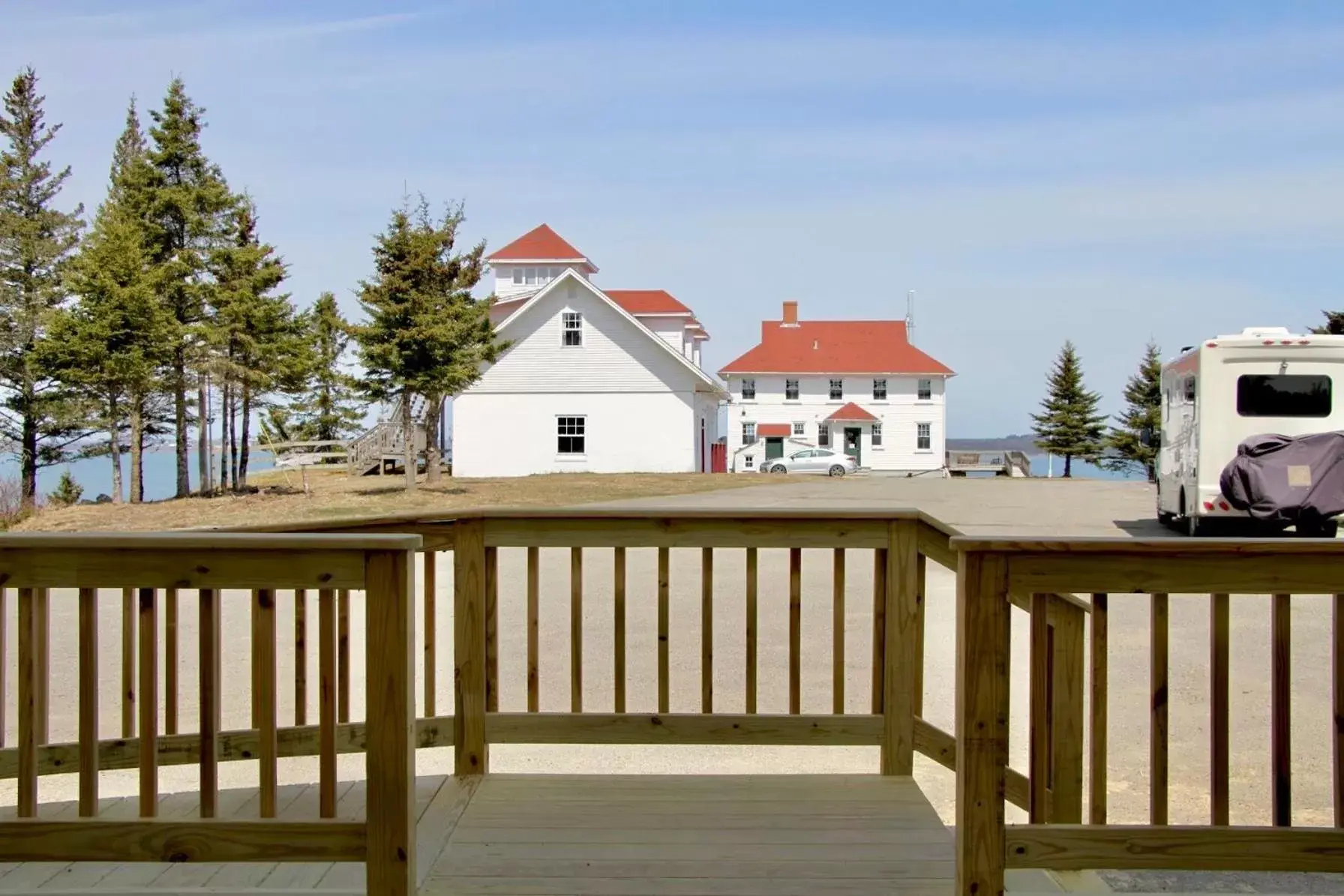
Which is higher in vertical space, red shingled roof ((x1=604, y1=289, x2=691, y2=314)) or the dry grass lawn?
red shingled roof ((x1=604, y1=289, x2=691, y2=314))

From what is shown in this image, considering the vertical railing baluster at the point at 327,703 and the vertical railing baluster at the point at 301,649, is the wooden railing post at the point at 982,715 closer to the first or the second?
the vertical railing baluster at the point at 327,703

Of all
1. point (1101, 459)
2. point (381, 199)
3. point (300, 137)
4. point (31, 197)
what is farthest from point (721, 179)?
point (1101, 459)

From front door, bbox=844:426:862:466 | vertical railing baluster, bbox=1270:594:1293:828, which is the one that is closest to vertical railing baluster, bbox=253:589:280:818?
vertical railing baluster, bbox=1270:594:1293:828

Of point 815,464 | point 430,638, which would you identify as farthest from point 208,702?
point 815,464

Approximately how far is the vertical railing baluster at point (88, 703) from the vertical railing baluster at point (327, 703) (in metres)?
0.62

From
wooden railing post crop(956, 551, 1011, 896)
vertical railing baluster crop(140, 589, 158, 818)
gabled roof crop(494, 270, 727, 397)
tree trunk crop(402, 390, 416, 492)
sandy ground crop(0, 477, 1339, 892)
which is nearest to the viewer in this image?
wooden railing post crop(956, 551, 1011, 896)

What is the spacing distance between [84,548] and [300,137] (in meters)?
16.0

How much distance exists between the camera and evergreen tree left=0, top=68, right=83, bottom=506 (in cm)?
3391

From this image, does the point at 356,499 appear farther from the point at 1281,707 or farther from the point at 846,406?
the point at 846,406

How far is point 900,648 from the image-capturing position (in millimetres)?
4891

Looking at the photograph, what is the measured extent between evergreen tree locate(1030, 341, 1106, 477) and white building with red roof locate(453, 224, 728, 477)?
92.1ft

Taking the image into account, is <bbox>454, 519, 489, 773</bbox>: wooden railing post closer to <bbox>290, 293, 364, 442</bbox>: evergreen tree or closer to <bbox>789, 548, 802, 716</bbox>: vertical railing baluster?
<bbox>789, 548, 802, 716</bbox>: vertical railing baluster

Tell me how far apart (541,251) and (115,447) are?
73.9 feet

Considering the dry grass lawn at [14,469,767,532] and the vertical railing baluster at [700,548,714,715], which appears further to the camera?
the dry grass lawn at [14,469,767,532]
